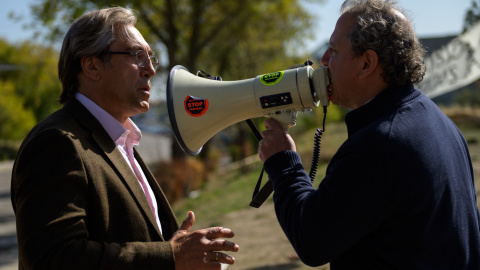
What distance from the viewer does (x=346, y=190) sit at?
5.25 feet

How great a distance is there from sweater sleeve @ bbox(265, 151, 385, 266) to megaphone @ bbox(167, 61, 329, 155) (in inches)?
17.7

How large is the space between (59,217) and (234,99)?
0.86 m

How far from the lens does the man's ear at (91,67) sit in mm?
2125

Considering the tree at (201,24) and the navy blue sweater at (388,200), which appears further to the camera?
the tree at (201,24)

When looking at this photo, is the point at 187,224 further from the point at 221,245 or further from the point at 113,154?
the point at 113,154

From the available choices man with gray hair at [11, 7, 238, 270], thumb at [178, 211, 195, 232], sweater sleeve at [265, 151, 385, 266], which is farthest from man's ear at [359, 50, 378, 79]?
thumb at [178, 211, 195, 232]

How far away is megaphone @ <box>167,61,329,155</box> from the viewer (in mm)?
2039

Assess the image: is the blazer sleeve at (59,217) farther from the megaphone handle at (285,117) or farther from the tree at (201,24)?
the tree at (201,24)

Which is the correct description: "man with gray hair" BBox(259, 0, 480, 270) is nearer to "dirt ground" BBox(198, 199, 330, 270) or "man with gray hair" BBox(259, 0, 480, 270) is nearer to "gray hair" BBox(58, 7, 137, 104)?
"gray hair" BBox(58, 7, 137, 104)

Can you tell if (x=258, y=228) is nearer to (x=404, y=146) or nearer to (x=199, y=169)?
(x=404, y=146)

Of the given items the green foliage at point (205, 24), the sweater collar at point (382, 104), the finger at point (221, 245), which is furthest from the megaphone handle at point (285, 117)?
the green foliage at point (205, 24)

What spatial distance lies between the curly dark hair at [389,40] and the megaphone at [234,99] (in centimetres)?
27

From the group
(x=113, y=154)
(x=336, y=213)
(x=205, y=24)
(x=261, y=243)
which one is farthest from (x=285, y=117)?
(x=205, y=24)

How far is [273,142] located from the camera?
6.37 ft
